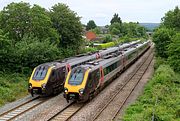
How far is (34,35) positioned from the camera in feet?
118

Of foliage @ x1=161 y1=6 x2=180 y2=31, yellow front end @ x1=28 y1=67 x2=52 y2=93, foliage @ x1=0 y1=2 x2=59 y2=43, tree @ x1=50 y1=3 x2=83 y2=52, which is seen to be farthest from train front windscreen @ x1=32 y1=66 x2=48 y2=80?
foliage @ x1=161 y1=6 x2=180 y2=31

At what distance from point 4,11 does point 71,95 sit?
17.6 metres

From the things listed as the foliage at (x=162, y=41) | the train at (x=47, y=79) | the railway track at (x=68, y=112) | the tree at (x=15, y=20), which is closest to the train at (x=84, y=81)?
the railway track at (x=68, y=112)

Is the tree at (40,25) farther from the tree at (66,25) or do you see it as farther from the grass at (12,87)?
the grass at (12,87)

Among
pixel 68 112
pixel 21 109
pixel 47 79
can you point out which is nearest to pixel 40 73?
pixel 47 79

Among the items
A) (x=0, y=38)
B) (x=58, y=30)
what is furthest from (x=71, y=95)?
(x=58, y=30)

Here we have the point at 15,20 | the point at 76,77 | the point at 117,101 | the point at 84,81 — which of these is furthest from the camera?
the point at 15,20

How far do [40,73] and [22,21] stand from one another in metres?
13.0

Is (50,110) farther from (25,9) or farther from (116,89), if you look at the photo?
(25,9)

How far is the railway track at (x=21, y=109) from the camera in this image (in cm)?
1912

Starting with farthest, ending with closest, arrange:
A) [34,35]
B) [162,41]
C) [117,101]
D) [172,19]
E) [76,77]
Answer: [172,19] < [162,41] < [34,35] < [117,101] < [76,77]

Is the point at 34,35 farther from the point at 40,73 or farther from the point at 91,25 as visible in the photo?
the point at 91,25

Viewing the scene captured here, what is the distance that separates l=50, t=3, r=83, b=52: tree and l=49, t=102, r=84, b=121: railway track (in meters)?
21.3

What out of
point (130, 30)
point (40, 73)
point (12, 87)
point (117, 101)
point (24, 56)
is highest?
point (130, 30)
